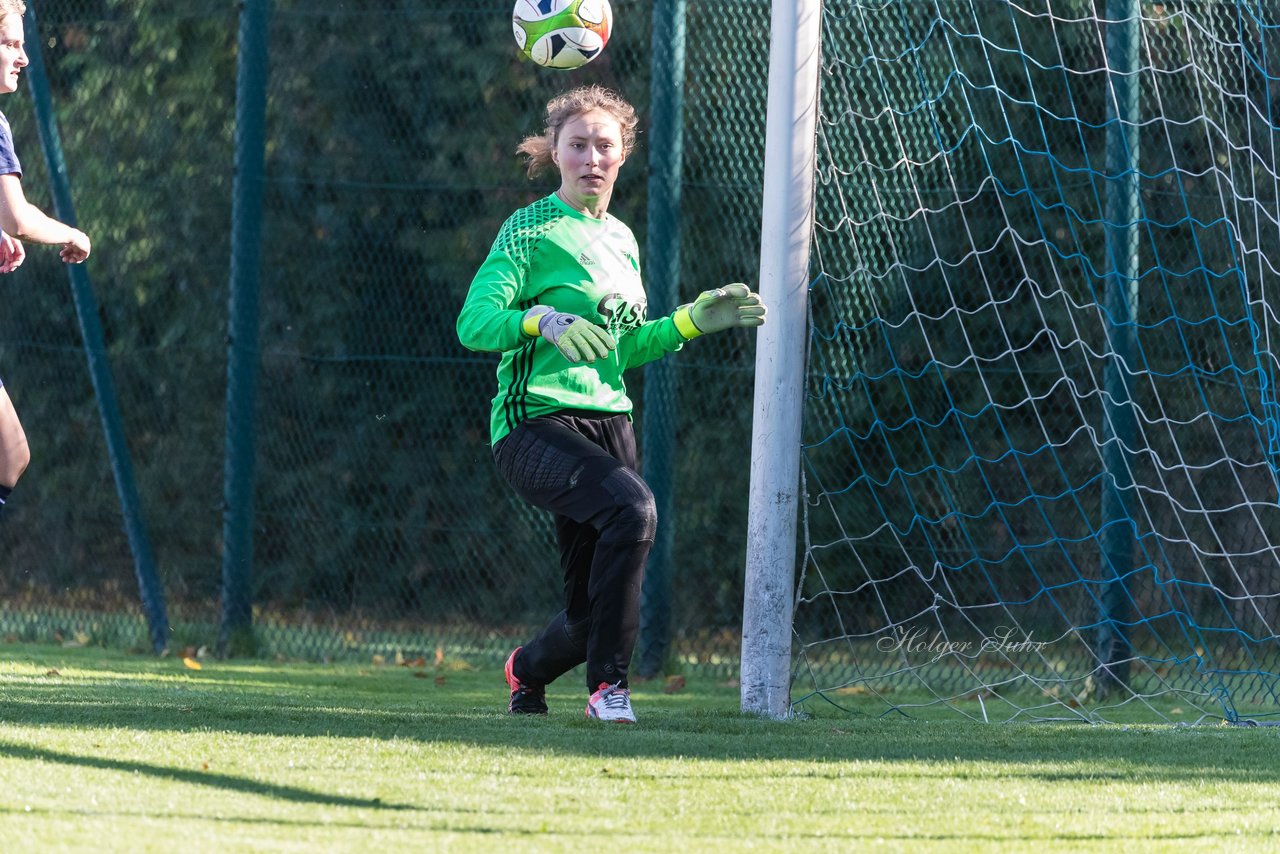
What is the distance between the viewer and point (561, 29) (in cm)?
550

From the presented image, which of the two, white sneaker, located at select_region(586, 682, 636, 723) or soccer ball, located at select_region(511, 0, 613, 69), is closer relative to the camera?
white sneaker, located at select_region(586, 682, 636, 723)

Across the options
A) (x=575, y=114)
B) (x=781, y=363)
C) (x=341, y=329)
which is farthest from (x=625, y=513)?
(x=341, y=329)

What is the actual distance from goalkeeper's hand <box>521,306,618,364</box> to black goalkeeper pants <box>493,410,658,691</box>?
16.2 inches

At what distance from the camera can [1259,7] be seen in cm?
653

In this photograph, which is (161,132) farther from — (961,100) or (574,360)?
(574,360)

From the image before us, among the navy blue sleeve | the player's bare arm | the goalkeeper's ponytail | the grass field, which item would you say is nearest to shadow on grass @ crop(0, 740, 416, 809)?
the grass field

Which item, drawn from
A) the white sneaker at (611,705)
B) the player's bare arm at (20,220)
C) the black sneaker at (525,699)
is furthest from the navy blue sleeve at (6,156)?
the white sneaker at (611,705)

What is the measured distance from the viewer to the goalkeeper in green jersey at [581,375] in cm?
463

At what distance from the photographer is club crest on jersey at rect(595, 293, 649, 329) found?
4852 millimetres

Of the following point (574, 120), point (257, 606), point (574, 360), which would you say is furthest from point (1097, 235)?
point (257, 606)

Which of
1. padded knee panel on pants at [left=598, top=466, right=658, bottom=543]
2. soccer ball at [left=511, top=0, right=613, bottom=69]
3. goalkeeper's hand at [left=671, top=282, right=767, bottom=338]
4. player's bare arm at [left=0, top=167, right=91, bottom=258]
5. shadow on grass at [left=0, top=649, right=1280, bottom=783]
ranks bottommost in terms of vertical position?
shadow on grass at [left=0, top=649, right=1280, bottom=783]

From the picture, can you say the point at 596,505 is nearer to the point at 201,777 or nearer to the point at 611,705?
the point at 611,705

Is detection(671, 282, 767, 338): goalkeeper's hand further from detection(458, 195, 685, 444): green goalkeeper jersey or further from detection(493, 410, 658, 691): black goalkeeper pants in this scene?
detection(493, 410, 658, 691): black goalkeeper pants

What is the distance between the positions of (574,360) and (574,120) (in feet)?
3.15
